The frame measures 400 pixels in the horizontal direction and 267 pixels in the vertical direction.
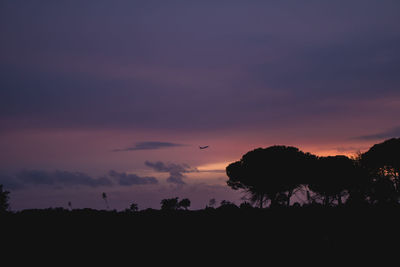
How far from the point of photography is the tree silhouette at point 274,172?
60.7 meters

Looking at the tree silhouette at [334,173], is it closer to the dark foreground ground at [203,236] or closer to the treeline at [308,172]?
the treeline at [308,172]

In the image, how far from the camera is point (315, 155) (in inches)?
2613

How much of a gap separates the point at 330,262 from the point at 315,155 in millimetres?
55724

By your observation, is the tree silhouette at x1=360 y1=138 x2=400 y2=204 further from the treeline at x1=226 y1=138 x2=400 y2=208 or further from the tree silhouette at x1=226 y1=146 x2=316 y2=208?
the tree silhouette at x1=226 y1=146 x2=316 y2=208

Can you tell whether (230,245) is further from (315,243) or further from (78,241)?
(78,241)

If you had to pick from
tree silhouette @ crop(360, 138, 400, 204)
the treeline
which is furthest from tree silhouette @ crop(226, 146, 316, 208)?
tree silhouette @ crop(360, 138, 400, 204)

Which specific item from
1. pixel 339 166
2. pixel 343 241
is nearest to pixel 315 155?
pixel 339 166

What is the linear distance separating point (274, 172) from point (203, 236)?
154 feet

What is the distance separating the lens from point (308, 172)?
6350 centimetres

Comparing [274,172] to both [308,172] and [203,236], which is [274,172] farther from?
[203,236]

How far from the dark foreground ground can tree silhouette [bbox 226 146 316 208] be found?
42149mm

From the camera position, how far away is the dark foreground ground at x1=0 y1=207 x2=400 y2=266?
13367 mm

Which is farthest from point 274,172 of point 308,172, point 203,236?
point 203,236

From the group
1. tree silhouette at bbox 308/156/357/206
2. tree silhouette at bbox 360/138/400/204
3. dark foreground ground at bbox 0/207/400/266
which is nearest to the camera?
dark foreground ground at bbox 0/207/400/266
